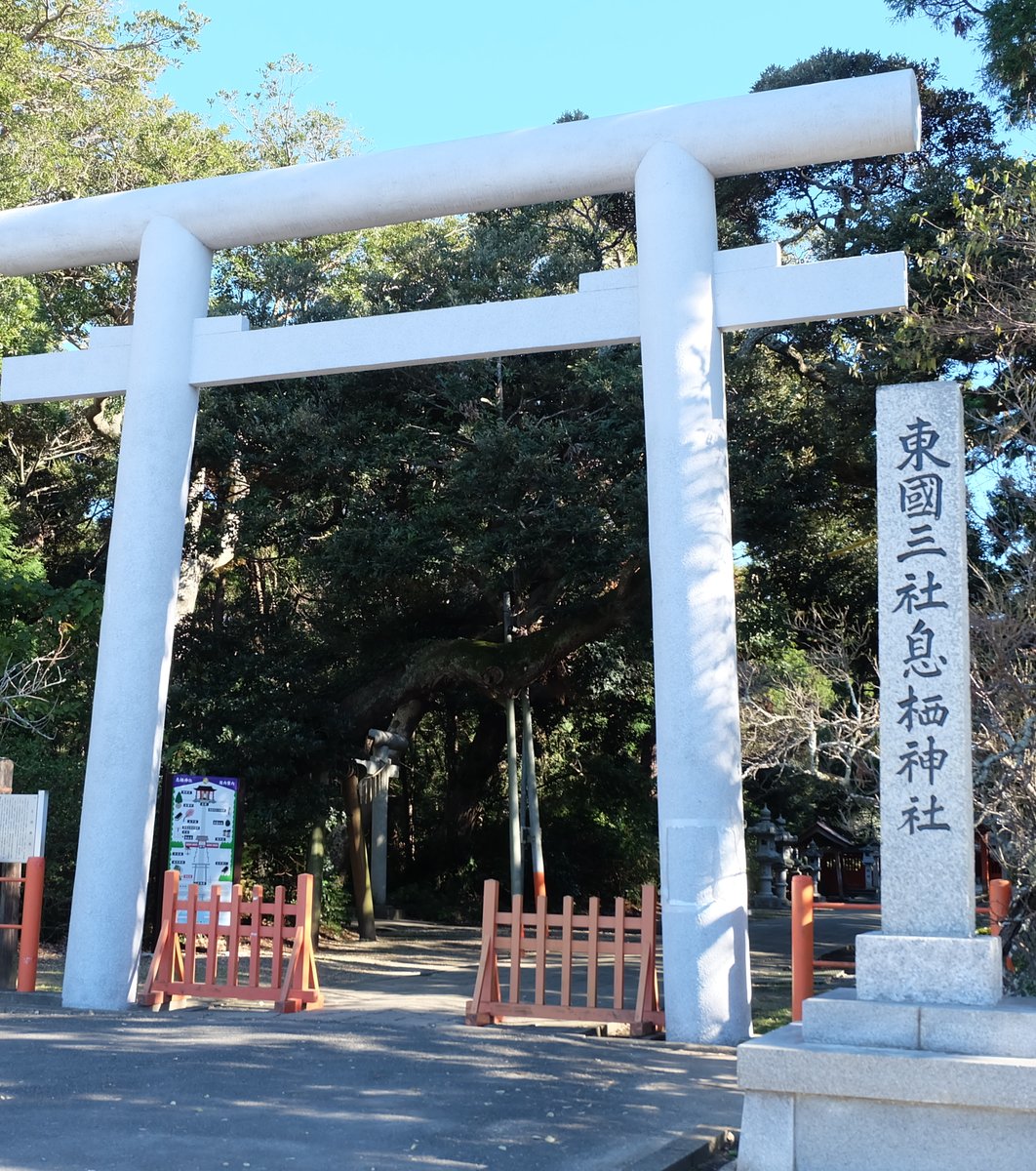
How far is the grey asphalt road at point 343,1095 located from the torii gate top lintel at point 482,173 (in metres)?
5.84

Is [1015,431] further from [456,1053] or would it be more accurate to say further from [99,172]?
[99,172]

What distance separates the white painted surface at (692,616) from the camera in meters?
7.66

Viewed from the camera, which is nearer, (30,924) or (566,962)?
(566,962)

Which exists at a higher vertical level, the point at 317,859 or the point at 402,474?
the point at 402,474

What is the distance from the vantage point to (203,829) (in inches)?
481

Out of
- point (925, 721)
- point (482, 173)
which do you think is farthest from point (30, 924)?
point (925, 721)

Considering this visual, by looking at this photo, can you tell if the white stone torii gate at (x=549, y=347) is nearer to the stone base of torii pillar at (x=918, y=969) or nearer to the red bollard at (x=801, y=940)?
the red bollard at (x=801, y=940)

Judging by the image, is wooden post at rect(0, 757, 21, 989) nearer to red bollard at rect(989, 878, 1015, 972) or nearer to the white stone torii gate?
the white stone torii gate

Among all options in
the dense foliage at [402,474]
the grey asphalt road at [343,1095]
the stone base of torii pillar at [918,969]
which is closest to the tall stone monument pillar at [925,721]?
the stone base of torii pillar at [918,969]

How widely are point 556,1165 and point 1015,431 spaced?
682cm

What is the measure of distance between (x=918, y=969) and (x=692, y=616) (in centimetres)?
334

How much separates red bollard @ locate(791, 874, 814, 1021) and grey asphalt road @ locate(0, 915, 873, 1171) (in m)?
0.73

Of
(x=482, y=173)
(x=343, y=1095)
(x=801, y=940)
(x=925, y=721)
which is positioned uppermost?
(x=482, y=173)

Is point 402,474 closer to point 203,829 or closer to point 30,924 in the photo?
point 203,829
